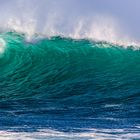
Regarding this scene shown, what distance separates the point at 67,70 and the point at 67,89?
1677mm

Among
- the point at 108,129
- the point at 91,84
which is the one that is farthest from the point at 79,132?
the point at 91,84

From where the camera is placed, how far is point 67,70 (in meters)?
13.9

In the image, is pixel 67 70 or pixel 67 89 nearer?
pixel 67 89

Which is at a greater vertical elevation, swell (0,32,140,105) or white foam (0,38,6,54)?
white foam (0,38,6,54)

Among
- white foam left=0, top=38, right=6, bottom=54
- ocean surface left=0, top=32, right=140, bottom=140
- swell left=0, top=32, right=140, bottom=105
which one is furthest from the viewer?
Answer: white foam left=0, top=38, right=6, bottom=54

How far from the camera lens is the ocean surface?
7859 millimetres

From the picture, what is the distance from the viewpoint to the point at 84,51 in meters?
15.5

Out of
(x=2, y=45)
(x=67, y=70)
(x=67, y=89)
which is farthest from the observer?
(x=2, y=45)

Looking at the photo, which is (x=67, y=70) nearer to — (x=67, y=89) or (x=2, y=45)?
(x=67, y=89)

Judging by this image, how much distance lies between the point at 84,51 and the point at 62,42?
4.05ft

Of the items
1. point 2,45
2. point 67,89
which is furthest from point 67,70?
point 2,45

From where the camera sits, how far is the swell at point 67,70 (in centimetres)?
1191

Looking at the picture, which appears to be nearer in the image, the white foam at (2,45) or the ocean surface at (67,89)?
the ocean surface at (67,89)

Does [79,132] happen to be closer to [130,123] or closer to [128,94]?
[130,123]
